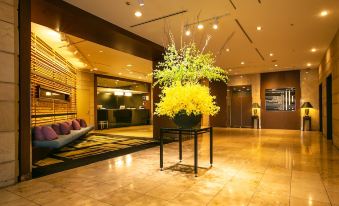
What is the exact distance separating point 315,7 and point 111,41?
548 cm

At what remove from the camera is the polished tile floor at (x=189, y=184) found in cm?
307

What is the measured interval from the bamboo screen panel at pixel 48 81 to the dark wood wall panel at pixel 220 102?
940 centimetres

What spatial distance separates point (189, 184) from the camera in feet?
12.1

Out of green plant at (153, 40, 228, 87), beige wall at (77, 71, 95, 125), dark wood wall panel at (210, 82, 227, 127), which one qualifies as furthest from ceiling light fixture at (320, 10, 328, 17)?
beige wall at (77, 71, 95, 125)

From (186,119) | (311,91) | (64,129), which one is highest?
(311,91)

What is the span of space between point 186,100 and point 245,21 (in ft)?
10.8

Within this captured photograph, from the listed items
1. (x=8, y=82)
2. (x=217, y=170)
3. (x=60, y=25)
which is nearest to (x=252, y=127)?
(x=217, y=170)

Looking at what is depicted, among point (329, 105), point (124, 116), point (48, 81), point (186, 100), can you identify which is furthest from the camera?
point (124, 116)

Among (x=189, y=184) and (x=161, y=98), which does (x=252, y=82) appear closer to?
(x=161, y=98)

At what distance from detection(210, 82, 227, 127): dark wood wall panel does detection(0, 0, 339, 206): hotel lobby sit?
4928mm

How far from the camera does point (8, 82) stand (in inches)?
148

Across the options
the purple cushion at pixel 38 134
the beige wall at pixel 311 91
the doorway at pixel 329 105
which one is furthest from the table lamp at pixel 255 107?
the purple cushion at pixel 38 134

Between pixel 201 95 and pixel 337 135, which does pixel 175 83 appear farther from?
pixel 337 135

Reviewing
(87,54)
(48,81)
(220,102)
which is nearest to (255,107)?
(220,102)
